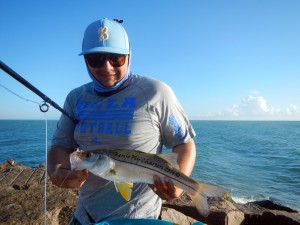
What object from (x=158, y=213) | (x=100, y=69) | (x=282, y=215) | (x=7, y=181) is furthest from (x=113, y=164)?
(x=7, y=181)

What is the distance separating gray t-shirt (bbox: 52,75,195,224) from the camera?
280cm

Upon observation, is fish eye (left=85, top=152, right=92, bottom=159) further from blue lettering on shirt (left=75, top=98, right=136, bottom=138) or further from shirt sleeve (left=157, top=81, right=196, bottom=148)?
shirt sleeve (left=157, top=81, right=196, bottom=148)

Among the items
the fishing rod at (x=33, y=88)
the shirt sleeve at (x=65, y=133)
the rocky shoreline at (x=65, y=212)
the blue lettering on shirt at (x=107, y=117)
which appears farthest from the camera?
the rocky shoreline at (x=65, y=212)

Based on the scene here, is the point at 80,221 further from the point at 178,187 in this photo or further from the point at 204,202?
the point at 204,202

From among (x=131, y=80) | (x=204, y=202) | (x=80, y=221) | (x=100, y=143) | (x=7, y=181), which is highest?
(x=131, y=80)

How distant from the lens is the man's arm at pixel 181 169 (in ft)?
8.50

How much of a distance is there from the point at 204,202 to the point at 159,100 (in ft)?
3.61

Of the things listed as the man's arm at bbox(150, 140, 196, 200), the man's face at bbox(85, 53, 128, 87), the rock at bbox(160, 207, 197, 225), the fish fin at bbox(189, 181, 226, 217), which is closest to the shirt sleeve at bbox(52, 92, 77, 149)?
the man's face at bbox(85, 53, 128, 87)

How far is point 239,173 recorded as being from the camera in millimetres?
23062

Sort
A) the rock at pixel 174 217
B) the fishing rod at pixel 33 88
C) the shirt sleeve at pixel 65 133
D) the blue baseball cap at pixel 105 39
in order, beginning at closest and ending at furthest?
the fishing rod at pixel 33 88, the blue baseball cap at pixel 105 39, the shirt sleeve at pixel 65 133, the rock at pixel 174 217

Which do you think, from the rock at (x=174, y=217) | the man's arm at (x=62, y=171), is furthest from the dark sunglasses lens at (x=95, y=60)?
the rock at (x=174, y=217)

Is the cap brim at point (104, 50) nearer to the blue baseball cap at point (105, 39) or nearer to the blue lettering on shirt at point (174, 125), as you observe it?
the blue baseball cap at point (105, 39)

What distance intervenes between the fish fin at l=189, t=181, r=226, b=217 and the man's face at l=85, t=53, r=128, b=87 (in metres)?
1.46

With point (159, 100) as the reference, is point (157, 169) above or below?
below
